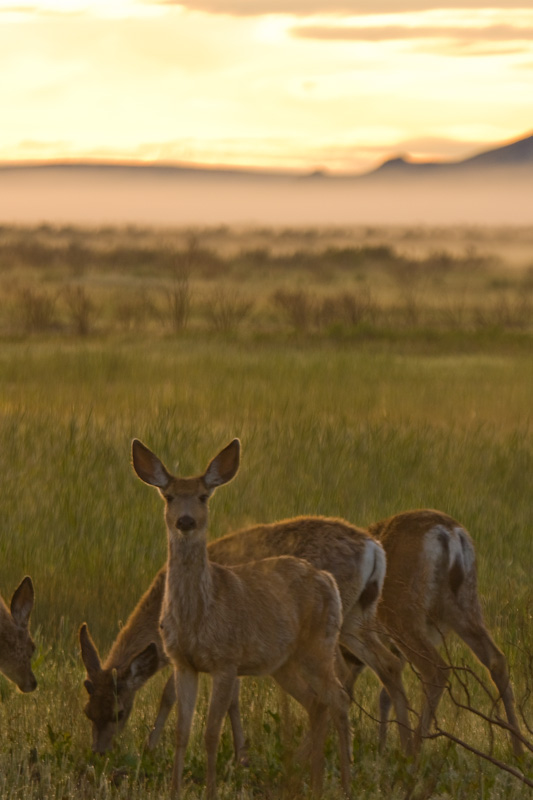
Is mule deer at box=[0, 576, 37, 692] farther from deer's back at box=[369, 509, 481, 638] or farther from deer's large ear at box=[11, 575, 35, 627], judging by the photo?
deer's back at box=[369, 509, 481, 638]

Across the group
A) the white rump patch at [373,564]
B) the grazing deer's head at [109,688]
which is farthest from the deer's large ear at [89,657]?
the white rump patch at [373,564]

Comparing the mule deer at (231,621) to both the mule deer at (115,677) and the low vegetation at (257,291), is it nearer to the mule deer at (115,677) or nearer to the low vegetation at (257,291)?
the mule deer at (115,677)

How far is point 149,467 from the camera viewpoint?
5.54 metres

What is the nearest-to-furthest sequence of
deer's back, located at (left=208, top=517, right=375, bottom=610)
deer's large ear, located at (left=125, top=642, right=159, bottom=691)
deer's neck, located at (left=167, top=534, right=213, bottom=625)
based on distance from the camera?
deer's neck, located at (left=167, top=534, right=213, bottom=625) < deer's large ear, located at (left=125, top=642, right=159, bottom=691) < deer's back, located at (left=208, top=517, right=375, bottom=610)

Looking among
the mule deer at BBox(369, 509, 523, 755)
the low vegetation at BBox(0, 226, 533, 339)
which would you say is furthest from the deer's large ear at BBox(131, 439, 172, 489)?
the low vegetation at BBox(0, 226, 533, 339)

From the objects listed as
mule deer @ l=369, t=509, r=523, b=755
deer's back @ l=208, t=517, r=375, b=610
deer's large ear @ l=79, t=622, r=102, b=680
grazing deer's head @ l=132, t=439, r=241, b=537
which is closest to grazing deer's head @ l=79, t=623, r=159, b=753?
deer's large ear @ l=79, t=622, r=102, b=680

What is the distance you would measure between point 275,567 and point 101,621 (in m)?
3.27

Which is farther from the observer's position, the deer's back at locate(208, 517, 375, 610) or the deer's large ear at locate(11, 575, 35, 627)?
the deer's large ear at locate(11, 575, 35, 627)

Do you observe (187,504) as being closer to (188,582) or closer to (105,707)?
(188,582)

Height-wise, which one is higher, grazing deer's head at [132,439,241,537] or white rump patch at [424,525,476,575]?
grazing deer's head at [132,439,241,537]

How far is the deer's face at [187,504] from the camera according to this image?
5.33 m

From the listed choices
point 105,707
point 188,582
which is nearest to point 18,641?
point 105,707

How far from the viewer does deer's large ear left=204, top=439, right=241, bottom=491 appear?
5430mm

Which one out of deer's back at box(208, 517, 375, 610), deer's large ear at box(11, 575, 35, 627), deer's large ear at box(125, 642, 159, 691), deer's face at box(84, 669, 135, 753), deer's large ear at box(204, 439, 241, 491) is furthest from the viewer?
deer's large ear at box(11, 575, 35, 627)
